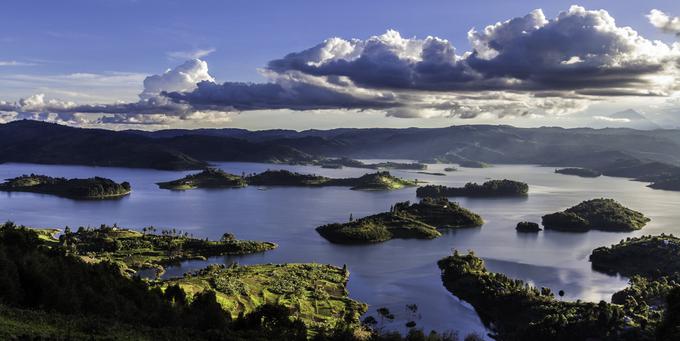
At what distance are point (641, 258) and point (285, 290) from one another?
119611 millimetres

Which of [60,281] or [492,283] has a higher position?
[60,281]

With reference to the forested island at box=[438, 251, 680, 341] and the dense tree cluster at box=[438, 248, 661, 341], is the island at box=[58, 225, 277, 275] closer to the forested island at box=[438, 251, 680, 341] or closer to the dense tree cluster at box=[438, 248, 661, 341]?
the forested island at box=[438, 251, 680, 341]

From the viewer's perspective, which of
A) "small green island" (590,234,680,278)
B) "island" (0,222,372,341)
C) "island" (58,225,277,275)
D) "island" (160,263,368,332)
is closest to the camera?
"island" (0,222,372,341)

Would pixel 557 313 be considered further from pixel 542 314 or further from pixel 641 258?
pixel 641 258

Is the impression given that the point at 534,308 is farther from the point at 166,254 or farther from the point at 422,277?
the point at 166,254

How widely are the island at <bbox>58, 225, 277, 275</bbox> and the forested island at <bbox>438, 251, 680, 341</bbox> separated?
2915 inches

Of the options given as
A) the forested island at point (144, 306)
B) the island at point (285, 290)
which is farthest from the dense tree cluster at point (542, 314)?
the island at point (285, 290)

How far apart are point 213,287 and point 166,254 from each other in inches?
2305

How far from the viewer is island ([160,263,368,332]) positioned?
367 feet

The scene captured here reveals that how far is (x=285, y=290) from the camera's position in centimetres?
12756

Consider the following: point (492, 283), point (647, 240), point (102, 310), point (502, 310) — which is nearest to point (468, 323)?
point (502, 310)

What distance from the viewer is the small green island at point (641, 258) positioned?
168750 mm

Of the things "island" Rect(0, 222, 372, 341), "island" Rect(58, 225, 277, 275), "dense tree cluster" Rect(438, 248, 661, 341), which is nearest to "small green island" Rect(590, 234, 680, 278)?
"dense tree cluster" Rect(438, 248, 661, 341)

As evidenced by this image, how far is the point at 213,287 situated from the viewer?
121m
